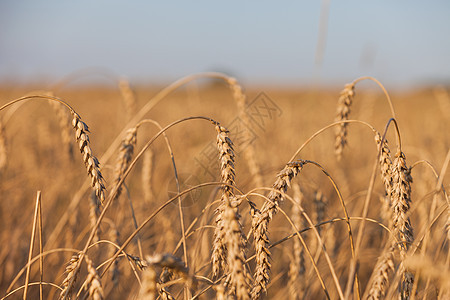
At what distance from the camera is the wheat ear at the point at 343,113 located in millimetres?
1389

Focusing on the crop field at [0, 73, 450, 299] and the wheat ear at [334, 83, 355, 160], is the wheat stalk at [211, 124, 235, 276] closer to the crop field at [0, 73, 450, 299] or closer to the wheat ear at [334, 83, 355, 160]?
the crop field at [0, 73, 450, 299]

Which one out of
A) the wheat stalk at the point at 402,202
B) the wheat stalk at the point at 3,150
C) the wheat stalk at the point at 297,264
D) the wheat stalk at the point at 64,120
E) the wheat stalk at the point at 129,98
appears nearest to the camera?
the wheat stalk at the point at 402,202

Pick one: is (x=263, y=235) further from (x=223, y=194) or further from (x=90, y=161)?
(x=90, y=161)

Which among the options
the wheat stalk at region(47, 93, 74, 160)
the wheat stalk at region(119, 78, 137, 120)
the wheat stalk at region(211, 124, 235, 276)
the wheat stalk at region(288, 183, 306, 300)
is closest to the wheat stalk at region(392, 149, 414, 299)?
the wheat stalk at region(211, 124, 235, 276)

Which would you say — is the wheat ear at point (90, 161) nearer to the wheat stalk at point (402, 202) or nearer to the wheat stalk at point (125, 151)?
the wheat stalk at point (125, 151)

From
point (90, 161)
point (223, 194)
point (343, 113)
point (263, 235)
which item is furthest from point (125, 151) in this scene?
point (343, 113)

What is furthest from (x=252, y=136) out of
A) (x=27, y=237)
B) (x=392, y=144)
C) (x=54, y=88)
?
(x=392, y=144)

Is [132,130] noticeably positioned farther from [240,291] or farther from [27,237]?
[27,237]

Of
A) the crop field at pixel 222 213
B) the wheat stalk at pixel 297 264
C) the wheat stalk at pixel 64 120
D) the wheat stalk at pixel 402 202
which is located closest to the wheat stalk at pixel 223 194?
the crop field at pixel 222 213

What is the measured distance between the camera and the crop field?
3.12 ft

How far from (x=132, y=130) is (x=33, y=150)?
2.81m

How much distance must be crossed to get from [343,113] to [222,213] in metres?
0.74

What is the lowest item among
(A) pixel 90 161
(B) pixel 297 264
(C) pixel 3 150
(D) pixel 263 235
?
(B) pixel 297 264

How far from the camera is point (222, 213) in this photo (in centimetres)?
94
